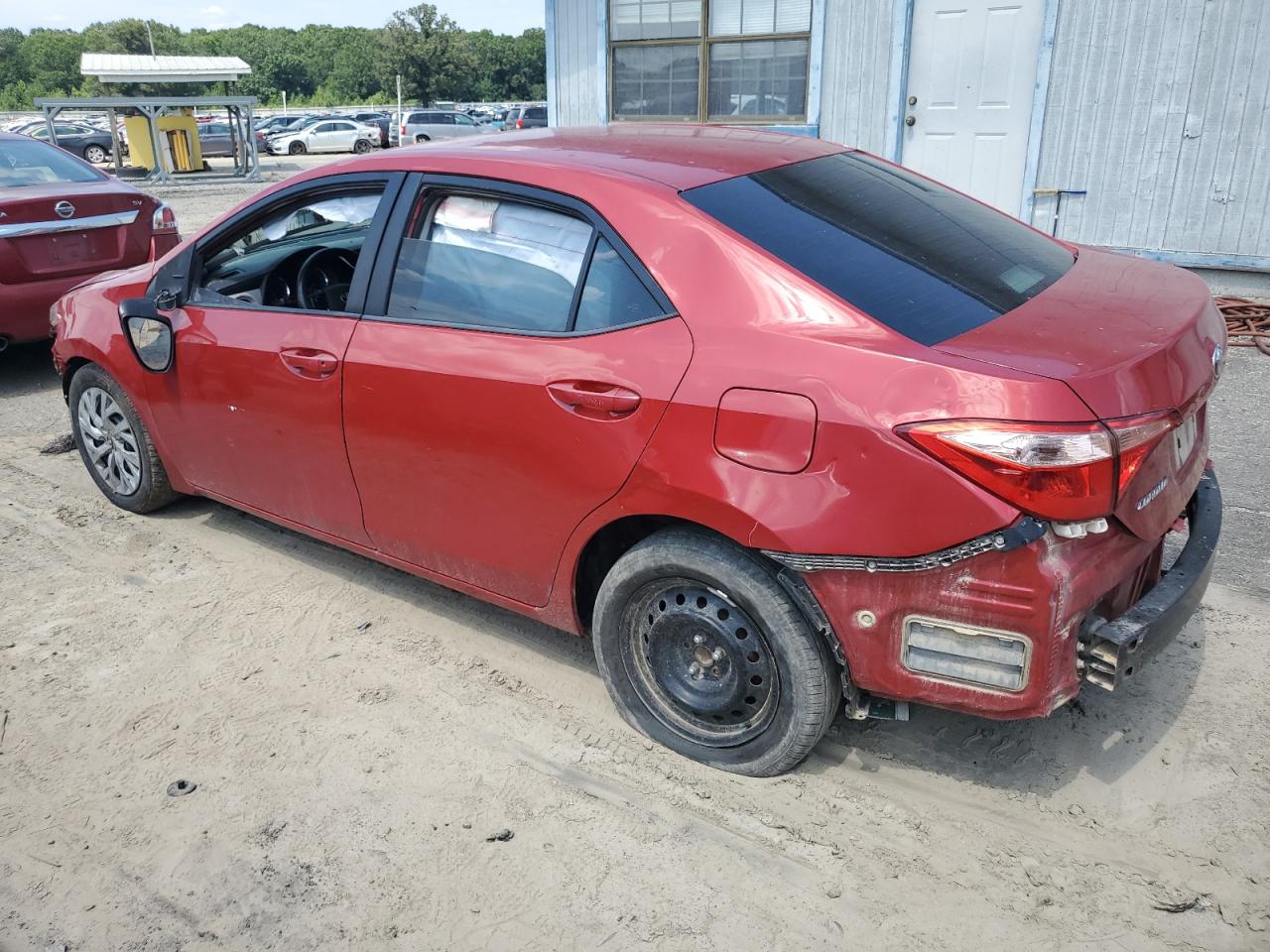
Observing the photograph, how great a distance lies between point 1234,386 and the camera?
19.5 ft

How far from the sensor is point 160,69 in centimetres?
2764

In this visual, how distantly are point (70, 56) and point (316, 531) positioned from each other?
97.6m

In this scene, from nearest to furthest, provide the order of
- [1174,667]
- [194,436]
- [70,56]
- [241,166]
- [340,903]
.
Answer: [340,903]
[1174,667]
[194,436]
[241,166]
[70,56]

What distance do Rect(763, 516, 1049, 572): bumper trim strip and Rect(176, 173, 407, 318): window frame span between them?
1705 millimetres

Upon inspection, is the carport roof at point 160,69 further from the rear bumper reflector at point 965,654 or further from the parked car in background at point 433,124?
the rear bumper reflector at point 965,654

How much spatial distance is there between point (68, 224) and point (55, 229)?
94mm

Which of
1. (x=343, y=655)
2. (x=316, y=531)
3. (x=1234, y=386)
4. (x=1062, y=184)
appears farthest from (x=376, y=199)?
(x=1062, y=184)

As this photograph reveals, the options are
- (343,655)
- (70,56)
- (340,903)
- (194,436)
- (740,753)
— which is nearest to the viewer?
(340,903)

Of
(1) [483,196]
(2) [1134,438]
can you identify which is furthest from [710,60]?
(2) [1134,438]

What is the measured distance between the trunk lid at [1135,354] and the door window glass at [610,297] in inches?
31.3

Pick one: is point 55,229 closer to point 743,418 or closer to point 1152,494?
point 743,418

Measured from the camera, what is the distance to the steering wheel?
12.5 feet

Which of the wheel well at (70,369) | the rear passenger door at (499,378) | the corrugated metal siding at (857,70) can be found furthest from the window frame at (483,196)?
the corrugated metal siding at (857,70)

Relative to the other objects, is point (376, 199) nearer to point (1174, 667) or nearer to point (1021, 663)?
point (1021, 663)
